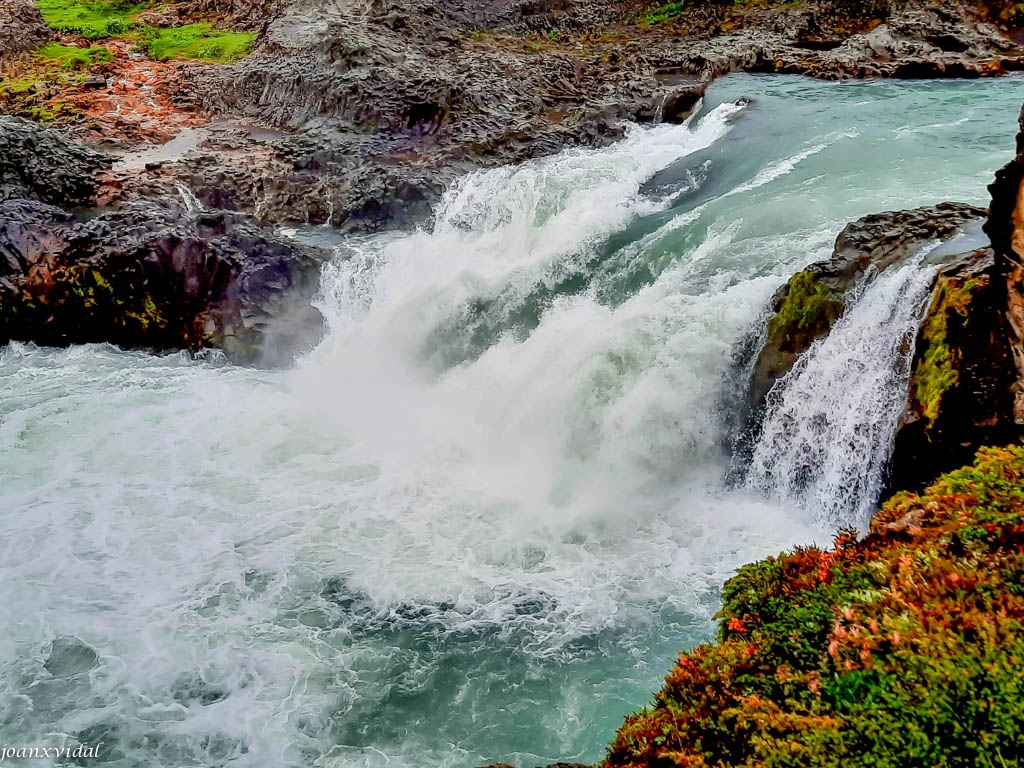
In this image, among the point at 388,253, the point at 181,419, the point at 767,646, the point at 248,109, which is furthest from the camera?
the point at 248,109

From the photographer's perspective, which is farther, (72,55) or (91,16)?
(91,16)

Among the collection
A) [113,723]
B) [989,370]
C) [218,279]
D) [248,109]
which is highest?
[248,109]

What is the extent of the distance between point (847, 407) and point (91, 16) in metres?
41.8

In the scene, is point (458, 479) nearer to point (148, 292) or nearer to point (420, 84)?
point (148, 292)

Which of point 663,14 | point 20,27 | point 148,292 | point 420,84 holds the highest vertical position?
point 663,14

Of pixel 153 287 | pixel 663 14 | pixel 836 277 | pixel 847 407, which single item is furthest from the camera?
pixel 663 14

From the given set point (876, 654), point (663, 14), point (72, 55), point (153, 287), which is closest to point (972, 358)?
point (876, 654)

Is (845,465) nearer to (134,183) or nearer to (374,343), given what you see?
(374,343)

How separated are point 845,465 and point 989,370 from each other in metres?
2.21

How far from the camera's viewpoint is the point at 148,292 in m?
14.8

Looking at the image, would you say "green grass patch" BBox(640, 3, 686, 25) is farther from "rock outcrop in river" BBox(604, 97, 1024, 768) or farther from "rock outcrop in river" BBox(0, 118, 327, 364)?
"rock outcrop in river" BBox(604, 97, 1024, 768)

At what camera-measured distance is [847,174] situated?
14.7 metres

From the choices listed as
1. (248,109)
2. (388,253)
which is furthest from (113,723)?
(248,109)

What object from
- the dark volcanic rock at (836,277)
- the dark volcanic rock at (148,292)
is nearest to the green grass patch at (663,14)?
the dark volcanic rock at (148,292)
